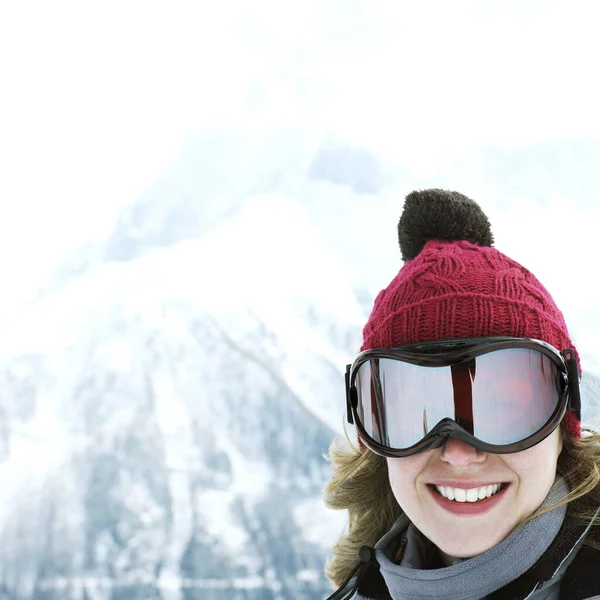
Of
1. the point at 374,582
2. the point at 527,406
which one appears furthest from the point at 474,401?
the point at 374,582

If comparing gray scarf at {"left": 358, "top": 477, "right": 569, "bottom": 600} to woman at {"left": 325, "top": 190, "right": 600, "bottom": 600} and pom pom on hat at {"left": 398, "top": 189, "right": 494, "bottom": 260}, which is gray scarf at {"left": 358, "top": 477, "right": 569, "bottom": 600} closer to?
woman at {"left": 325, "top": 190, "right": 600, "bottom": 600}

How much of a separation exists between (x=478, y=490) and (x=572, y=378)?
291 millimetres

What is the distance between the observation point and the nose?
1202 mm

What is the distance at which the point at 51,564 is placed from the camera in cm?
342

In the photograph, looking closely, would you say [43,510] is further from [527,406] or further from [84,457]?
[527,406]

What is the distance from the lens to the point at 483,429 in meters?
1.18

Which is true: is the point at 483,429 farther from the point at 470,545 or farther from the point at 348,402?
the point at 348,402

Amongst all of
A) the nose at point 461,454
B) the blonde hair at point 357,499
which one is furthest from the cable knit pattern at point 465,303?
the blonde hair at point 357,499

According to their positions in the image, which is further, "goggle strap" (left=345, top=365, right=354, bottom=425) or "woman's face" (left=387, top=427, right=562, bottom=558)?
"goggle strap" (left=345, top=365, right=354, bottom=425)

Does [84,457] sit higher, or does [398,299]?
[398,299]

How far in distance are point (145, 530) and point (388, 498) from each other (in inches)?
86.8

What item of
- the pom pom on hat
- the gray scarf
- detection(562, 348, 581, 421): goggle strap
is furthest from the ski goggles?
the pom pom on hat

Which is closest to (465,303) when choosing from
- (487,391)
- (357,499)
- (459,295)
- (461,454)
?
(459,295)

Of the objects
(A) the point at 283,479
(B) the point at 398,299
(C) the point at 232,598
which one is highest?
(B) the point at 398,299
